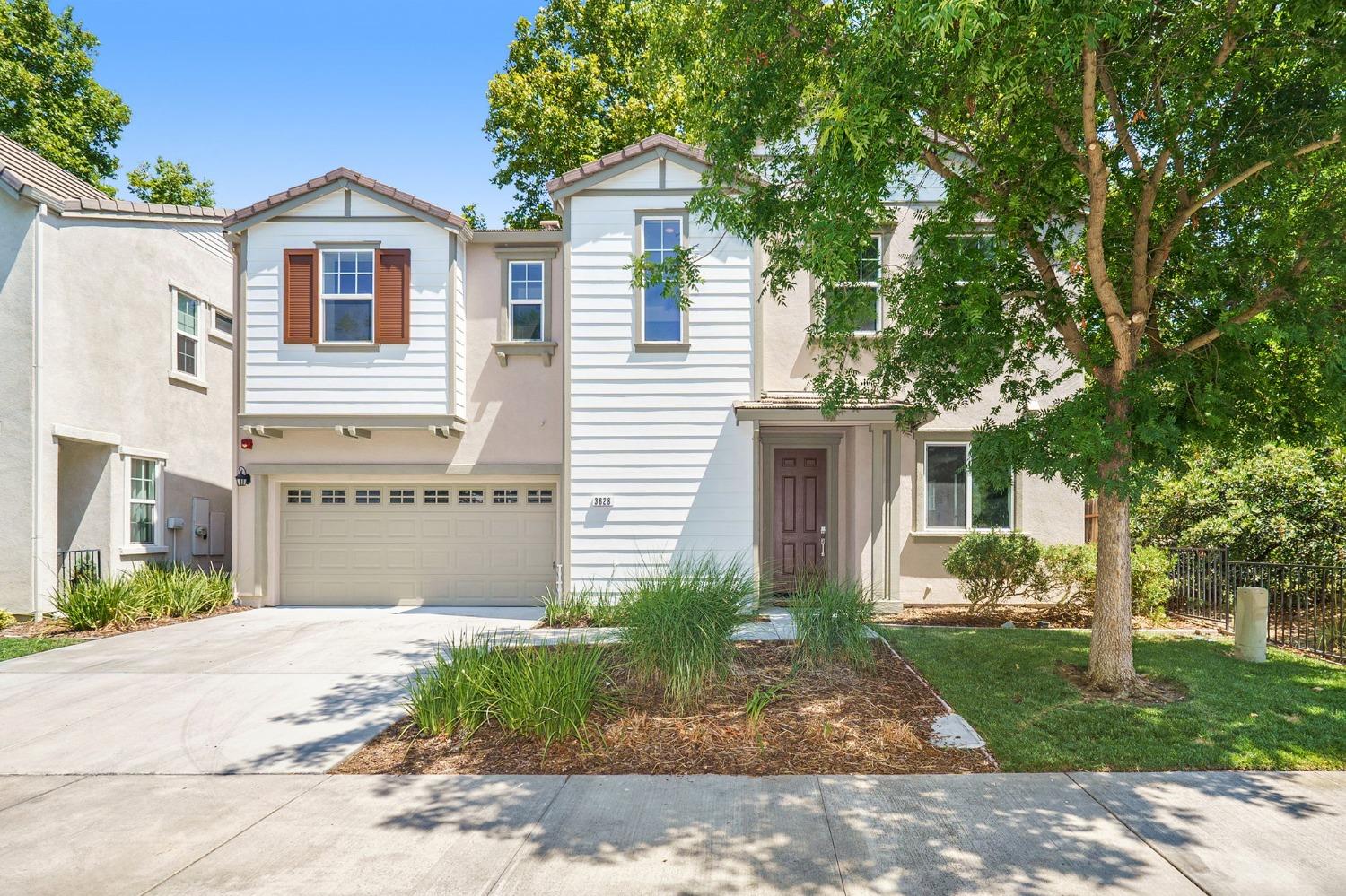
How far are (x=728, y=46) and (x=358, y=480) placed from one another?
31.6 feet

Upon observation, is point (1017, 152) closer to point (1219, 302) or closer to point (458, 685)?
point (1219, 302)

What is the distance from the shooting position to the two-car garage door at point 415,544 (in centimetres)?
1330

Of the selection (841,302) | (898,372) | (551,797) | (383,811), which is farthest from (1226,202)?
(383,811)

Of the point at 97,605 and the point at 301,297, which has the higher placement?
the point at 301,297

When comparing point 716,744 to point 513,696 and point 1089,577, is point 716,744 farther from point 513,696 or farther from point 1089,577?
point 1089,577

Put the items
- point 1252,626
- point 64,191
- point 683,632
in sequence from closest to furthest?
point 683,632 → point 1252,626 → point 64,191

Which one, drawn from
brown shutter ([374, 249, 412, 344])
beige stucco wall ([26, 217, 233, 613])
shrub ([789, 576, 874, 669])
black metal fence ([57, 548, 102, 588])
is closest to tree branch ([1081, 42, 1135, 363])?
shrub ([789, 576, 874, 669])

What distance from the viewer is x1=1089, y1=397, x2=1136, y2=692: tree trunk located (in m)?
7.10

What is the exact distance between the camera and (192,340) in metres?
14.9

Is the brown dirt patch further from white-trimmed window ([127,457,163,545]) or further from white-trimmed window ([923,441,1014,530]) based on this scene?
white-trimmed window ([127,457,163,545])

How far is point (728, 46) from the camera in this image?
7.20m

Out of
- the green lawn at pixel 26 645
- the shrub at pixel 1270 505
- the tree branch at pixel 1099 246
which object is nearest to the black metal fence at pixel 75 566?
the green lawn at pixel 26 645

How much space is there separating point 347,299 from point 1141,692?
40.1 ft

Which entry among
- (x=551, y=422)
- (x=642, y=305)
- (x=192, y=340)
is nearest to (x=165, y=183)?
(x=192, y=340)
